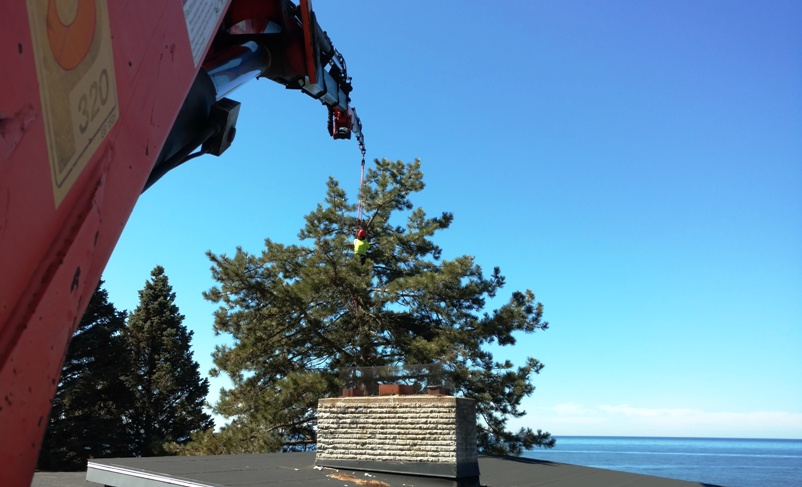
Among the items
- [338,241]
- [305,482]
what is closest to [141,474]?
[305,482]

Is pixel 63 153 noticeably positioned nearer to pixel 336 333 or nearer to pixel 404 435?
pixel 404 435

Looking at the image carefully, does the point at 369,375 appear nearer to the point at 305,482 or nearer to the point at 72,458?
the point at 305,482

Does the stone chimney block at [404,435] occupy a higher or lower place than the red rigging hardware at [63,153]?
lower

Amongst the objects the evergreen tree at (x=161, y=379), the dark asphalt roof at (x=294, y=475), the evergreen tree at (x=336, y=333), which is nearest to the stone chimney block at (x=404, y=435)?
the dark asphalt roof at (x=294, y=475)

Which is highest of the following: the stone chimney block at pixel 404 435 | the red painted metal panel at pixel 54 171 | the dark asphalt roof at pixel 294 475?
the red painted metal panel at pixel 54 171

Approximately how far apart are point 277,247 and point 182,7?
773 inches

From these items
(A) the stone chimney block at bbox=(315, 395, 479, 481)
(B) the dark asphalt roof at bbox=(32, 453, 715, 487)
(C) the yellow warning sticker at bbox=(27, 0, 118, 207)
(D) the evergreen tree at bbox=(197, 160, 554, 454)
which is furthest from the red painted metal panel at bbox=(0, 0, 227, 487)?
(D) the evergreen tree at bbox=(197, 160, 554, 454)

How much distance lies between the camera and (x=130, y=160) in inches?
61.2

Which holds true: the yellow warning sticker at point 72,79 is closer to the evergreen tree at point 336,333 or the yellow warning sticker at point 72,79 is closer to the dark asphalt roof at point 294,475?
the dark asphalt roof at point 294,475

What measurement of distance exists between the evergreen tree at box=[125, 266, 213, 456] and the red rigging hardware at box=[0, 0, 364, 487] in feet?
123

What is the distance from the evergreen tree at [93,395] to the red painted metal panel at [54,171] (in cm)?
3558

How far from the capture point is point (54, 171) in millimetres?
1186

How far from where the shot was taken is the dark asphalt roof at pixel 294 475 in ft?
19.9

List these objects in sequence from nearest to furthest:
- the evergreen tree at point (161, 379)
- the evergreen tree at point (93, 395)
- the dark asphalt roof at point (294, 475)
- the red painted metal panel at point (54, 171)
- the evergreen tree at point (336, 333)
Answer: the red painted metal panel at point (54, 171) < the dark asphalt roof at point (294, 475) < the evergreen tree at point (336, 333) < the evergreen tree at point (93, 395) < the evergreen tree at point (161, 379)
